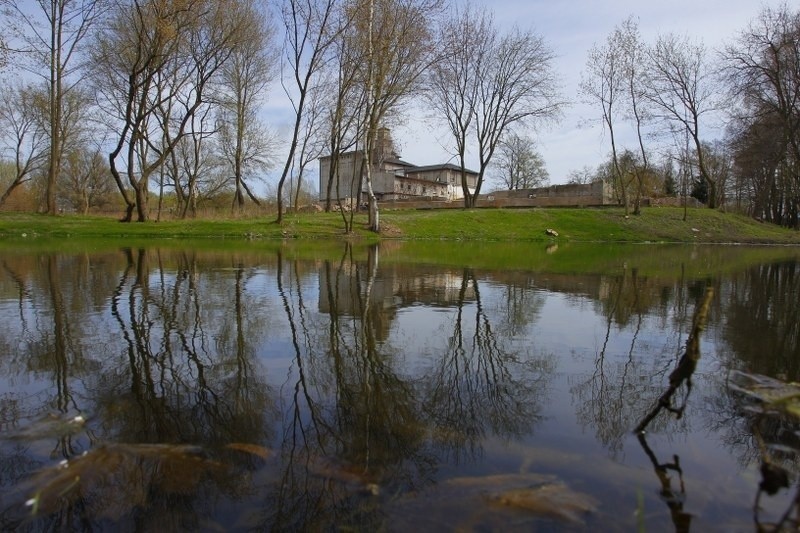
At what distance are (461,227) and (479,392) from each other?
111ft

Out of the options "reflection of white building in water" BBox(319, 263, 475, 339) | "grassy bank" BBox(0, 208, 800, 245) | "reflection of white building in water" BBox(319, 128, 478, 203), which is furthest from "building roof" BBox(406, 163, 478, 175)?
"reflection of white building in water" BBox(319, 263, 475, 339)

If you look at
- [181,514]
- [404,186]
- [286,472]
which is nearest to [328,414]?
[286,472]

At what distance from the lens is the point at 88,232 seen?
2953 centimetres

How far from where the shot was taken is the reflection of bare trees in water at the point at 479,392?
4.05m

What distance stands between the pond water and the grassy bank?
2225 centimetres

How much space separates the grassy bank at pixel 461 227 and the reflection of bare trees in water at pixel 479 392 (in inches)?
991

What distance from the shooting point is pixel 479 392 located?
496 centimetres

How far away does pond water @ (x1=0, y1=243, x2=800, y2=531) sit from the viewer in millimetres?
2988

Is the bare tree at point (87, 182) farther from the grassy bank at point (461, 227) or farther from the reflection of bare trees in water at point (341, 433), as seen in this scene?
the reflection of bare trees in water at point (341, 433)

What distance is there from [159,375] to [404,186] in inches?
3119

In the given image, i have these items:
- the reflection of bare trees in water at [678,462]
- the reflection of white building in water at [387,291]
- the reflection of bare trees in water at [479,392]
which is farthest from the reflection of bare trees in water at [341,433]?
the reflection of bare trees in water at [678,462]

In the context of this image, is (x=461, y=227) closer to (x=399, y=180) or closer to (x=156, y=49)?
(x=156, y=49)

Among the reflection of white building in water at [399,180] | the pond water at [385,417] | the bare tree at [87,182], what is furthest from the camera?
the reflection of white building in water at [399,180]

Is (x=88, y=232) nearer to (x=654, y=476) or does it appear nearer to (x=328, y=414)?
(x=328, y=414)
